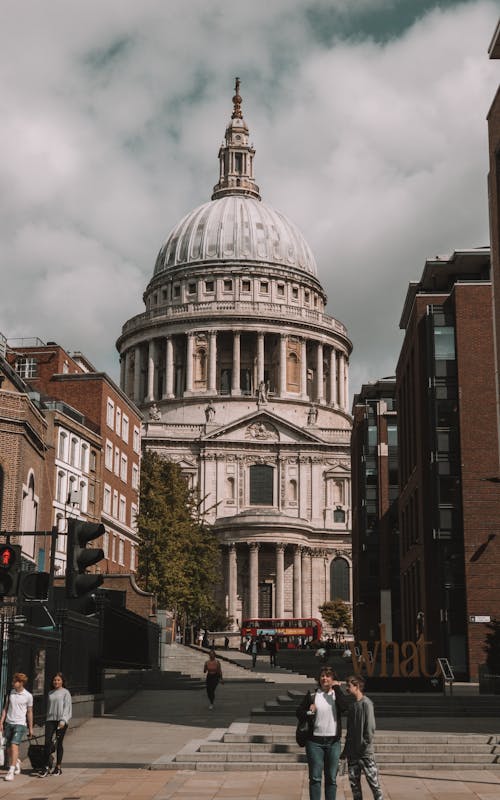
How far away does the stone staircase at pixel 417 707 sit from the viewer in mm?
31328

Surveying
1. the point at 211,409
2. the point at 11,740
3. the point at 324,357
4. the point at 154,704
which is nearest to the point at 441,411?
the point at 154,704

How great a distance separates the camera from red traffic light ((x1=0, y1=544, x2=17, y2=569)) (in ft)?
54.4

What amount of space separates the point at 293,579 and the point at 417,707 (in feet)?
289

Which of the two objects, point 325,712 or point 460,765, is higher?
point 325,712

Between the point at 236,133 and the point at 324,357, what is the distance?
130 feet

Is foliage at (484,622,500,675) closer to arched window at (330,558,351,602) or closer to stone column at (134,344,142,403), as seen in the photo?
arched window at (330,558,351,602)

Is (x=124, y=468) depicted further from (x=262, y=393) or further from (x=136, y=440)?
(x=262, y=393)

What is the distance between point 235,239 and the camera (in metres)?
152

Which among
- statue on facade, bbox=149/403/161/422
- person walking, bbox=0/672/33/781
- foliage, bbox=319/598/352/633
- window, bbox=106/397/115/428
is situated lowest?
person walking, bbox=0/672/33/781

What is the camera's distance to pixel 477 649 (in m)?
52.2

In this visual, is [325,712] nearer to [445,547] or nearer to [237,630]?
[445,547]

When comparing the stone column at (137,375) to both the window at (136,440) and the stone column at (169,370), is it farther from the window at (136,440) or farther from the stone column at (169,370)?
the window at (136,440)

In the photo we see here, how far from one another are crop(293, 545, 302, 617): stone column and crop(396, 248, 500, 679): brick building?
58.2 metres

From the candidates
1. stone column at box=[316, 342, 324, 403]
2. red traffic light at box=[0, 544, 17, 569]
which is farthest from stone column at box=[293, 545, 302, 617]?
red traffic light at box=[0, 544, 17, 569]
